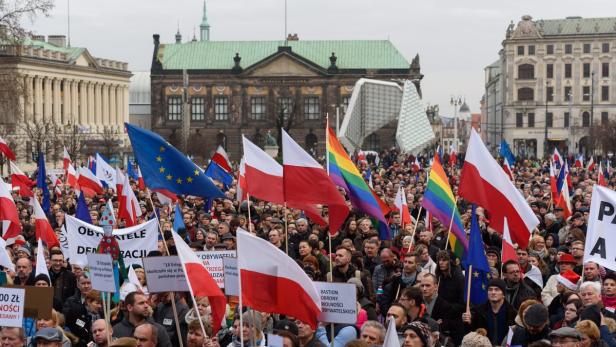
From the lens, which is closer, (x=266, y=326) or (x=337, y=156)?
(x=266, y=326)

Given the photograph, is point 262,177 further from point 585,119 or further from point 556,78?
point 556,78

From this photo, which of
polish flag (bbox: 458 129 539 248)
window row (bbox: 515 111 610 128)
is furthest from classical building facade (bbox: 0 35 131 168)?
polish flag (bbox: 458 129 539 248)

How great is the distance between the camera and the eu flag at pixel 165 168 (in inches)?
523

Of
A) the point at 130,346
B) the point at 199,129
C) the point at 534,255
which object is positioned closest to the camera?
the point at 130,346

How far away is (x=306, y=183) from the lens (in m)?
12.0

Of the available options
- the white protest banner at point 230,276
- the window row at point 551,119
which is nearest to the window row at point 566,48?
the window row at point 551,119

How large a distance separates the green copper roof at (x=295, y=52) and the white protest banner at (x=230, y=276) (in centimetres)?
10378

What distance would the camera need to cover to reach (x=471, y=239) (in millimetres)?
11836

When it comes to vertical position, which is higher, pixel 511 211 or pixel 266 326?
pixel 511 211

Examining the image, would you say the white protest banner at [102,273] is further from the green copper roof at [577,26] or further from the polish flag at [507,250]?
the green copper roof at [577,26]

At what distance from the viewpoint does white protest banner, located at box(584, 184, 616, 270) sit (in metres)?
10.3

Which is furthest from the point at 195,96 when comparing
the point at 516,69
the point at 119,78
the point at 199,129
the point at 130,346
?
the point at 130,346

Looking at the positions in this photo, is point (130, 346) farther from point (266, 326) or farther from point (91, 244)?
point (91, 244)

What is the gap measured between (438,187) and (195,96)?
99714 millimetres
